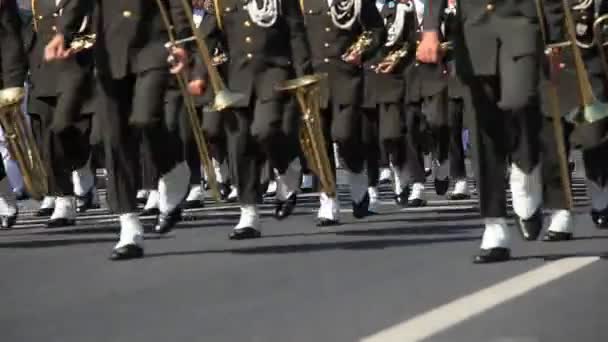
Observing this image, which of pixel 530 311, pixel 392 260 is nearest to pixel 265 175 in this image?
pixel 392 260

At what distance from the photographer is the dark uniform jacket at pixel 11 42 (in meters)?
12.0

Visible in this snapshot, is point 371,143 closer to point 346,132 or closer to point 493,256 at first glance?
point 346,132

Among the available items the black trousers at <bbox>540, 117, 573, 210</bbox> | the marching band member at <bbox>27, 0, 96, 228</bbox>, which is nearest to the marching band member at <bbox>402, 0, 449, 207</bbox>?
the marching band member at <bbox>27, 0, 96, 228</bbox>

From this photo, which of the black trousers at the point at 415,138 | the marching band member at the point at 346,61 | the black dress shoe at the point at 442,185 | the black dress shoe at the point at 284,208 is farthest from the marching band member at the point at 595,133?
the black dress shoe at the point at 442,185

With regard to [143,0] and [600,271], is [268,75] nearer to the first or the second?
[143,0]

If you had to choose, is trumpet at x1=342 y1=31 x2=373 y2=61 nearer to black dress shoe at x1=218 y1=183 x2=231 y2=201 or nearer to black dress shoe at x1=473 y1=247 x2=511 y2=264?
black dress shoe at x1=218 y1=183 x2=231 y2=201

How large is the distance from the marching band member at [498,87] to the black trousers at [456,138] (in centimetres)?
706

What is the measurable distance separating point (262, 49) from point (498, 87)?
314 centimetres

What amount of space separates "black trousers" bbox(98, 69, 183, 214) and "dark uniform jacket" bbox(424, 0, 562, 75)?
1925 mm

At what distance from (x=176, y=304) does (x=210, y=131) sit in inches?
313

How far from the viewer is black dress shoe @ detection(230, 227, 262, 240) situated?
1176 centimetres

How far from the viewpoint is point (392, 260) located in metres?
9.68

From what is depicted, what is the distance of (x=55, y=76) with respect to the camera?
46.4ft

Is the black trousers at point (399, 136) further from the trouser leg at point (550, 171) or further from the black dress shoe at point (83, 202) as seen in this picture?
the trouser leg at point (550, 171)
